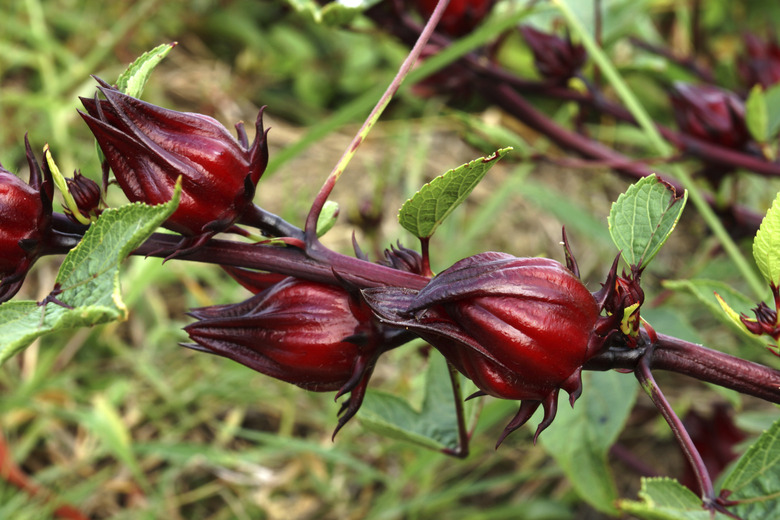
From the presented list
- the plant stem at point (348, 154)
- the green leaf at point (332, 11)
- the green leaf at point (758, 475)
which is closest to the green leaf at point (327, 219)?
the plant stem at point (348, 154)

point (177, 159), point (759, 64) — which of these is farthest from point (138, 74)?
point (759, 64)

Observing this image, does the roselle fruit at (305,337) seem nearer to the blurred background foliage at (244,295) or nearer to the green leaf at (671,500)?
the green leaf at (671,500)

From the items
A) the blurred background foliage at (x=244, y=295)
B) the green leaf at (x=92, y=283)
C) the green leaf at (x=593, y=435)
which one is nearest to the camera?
the green leaf at (x=92, y=283)

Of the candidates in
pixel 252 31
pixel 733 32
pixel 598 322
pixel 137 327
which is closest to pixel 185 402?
pixel 137 327

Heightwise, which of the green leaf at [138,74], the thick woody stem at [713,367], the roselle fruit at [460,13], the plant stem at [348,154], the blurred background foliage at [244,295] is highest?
the green leaf at [138,74]

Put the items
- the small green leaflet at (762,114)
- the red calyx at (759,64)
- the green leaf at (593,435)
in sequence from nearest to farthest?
the green leaf at (593,435), the small green leaflet at (762,114), the red calyx at (759,64)

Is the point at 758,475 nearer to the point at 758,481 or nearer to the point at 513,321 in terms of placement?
the point at 758,481

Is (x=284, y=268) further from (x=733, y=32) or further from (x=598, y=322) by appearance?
(x=733, y=32)
